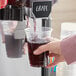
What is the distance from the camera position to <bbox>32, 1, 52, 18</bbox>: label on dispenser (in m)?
0.87

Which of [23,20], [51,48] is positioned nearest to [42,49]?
[51,48]

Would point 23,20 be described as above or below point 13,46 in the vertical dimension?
above

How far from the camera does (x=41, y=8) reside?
88cm

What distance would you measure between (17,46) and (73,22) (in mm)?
765

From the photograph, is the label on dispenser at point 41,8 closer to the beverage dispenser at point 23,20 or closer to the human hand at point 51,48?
the beverage dispenser at point 23,20

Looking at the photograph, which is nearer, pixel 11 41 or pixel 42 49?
pixel 42 49

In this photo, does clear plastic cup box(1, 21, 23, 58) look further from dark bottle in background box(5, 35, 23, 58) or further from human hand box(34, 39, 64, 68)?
human hand box(34, 39, 64, 68)

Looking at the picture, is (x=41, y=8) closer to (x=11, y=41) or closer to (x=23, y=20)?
(x=23, y=20)

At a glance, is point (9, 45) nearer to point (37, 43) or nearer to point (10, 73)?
point (37, 43)

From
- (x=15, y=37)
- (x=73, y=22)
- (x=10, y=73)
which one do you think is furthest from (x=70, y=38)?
(x=73, y=22)

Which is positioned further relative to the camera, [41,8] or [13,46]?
[13,46]

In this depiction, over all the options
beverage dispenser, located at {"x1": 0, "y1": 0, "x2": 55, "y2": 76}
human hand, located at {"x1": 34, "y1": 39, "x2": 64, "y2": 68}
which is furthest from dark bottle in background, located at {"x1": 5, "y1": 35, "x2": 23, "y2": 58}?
human hand, located at {"x1": 34, "y1": 39, "x2": 64, "y2": 68}

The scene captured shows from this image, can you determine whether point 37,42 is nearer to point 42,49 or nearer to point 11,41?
point 42,49

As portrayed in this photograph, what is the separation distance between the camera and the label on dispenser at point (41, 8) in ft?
2.87
